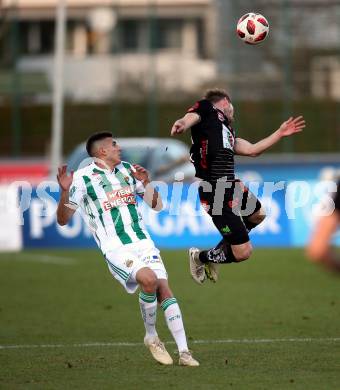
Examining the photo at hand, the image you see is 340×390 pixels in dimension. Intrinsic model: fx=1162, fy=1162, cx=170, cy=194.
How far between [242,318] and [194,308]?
4.33 feet

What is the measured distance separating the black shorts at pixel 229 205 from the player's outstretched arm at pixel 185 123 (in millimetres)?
844

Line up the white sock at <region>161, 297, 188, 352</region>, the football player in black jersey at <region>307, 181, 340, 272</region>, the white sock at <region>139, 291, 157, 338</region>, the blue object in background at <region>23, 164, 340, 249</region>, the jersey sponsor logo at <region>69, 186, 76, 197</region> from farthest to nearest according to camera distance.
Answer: the blue object in background at <region>23, 164, 340, 249</region>
the jersey sponsor logo at <region>69, 186, 76, 197</region>
the white sock at <region>139, 291, 157, 338</region>
the white sock at <region>161, 297, 188, 352</region>
the football player in black jersey at <region>307, 181, 340, 272</region>

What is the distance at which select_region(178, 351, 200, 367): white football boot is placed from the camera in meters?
10.4

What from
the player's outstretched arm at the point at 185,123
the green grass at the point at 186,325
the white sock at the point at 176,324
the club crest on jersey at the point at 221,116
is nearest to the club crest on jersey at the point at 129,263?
the white sock at the point at 176,324

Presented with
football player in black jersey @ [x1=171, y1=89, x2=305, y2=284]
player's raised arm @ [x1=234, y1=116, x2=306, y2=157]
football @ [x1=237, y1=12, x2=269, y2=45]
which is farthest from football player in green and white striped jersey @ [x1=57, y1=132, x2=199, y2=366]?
football @ [x1=237, y1=12, x2=269, y2=45]

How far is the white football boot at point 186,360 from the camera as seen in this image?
1040 cm

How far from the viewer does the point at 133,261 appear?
10445mm

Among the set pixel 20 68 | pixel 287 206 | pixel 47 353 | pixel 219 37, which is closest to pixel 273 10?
pixel 219 37

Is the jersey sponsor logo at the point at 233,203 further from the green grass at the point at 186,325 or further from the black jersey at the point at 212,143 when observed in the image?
the green grass at the point at 186,325

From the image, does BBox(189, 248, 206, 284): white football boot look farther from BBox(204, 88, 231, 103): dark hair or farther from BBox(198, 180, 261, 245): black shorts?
BBox(204, 88, 231, 103): dark hair

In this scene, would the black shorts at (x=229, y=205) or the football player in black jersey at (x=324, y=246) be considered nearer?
the football player in black jersey at (x=324, y=246)

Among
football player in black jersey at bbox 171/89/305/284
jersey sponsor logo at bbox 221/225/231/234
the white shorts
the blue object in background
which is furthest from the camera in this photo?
the blue object in background

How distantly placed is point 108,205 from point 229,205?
1.82 m

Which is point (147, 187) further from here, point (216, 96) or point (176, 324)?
point (216, 96)
